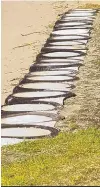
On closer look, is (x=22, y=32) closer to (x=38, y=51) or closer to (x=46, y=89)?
(x=38, y=51)

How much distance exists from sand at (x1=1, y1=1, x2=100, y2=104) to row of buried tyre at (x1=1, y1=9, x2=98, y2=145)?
1.10 feet

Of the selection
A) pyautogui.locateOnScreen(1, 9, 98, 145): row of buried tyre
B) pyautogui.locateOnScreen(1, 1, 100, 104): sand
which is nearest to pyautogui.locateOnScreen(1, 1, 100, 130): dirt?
pyautogui.locateOnScreen(1, 1, 100, 104): sand

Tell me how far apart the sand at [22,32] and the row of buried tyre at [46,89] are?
0.34m

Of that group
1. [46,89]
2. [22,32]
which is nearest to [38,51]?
[22,32]

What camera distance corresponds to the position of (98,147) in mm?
9125

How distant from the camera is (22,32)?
A: 23.7m

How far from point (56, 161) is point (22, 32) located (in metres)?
15.8

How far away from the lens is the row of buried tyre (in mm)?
11453

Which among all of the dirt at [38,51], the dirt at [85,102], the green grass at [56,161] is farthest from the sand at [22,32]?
the green grass at [56,161]

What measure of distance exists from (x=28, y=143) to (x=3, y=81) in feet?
19.3

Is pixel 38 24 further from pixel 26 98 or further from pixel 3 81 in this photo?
pixel 26 98

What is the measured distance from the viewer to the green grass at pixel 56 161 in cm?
734

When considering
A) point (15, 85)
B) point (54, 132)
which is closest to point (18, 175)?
point (54, 132)

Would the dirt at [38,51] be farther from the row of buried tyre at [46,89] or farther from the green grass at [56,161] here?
the green grass at [56,161]
